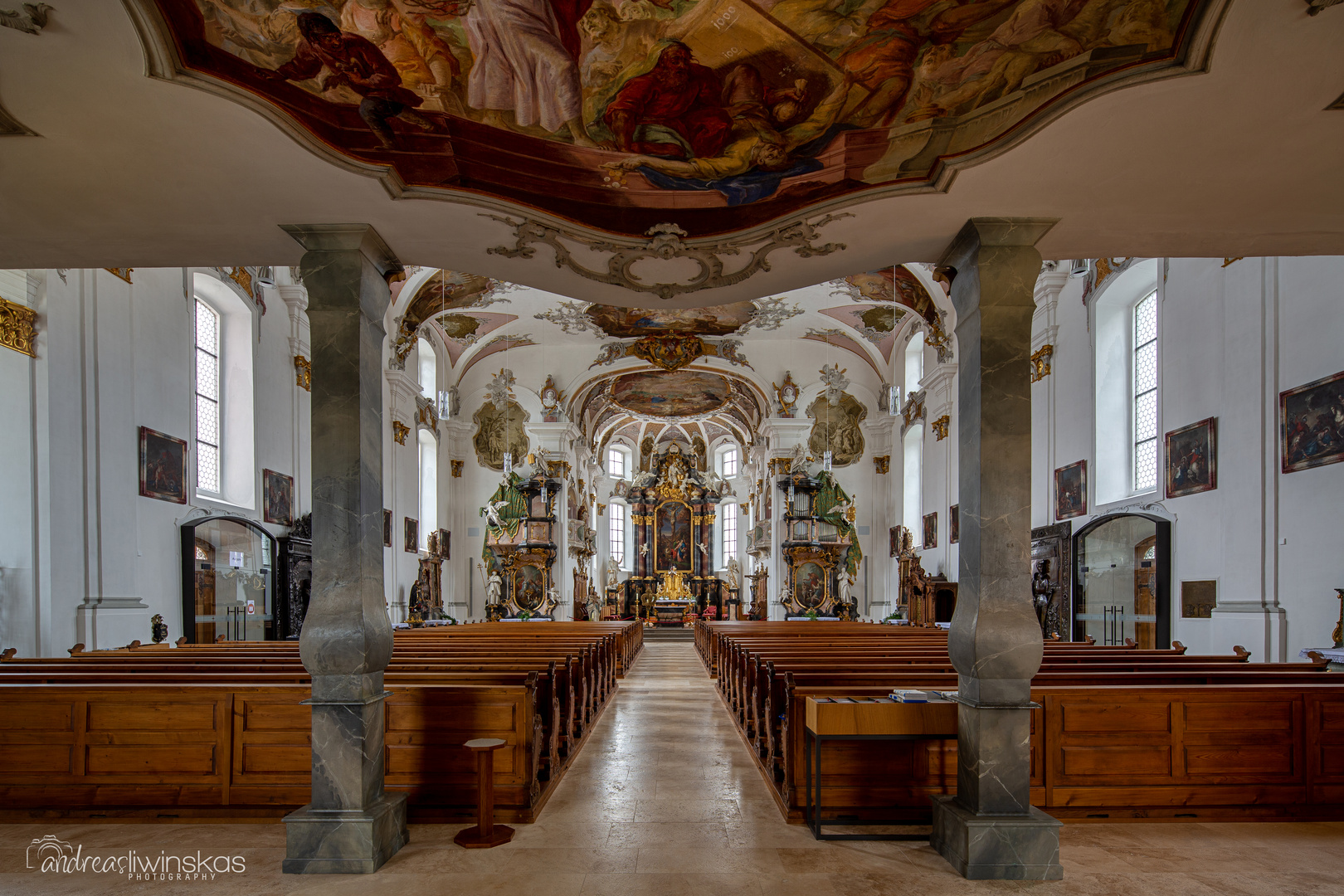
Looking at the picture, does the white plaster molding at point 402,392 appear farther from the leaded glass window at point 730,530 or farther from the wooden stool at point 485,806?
the leaded glass window at point 730,530

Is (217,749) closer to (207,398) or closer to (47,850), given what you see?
(47,850)

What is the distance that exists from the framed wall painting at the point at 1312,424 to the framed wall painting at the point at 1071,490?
→ 13.1ft

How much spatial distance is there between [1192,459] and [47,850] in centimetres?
1176

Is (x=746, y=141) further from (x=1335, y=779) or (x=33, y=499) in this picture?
(x=33, y=499)

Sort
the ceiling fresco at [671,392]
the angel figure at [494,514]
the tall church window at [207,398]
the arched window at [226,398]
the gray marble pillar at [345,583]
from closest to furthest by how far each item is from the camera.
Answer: the gray marble pillar at [345,583] → the tall church window at [207,398] → the arched window at [226,398] → the angel figure at [494,514] → the ceiling fresco at [671,392]

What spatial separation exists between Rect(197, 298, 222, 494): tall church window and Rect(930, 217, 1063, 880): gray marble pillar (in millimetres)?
11276

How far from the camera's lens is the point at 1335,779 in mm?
5566

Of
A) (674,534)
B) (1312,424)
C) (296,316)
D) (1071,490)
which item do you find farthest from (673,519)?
(1312,424)

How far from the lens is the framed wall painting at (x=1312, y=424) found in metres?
8.16

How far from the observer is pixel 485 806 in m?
5.11

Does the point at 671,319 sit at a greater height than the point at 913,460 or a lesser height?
greater

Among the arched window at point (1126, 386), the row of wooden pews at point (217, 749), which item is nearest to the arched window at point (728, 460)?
the arched window at point (1126, 386)

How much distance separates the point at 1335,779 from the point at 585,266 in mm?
5939

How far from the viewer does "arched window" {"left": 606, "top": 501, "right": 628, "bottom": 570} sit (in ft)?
118
